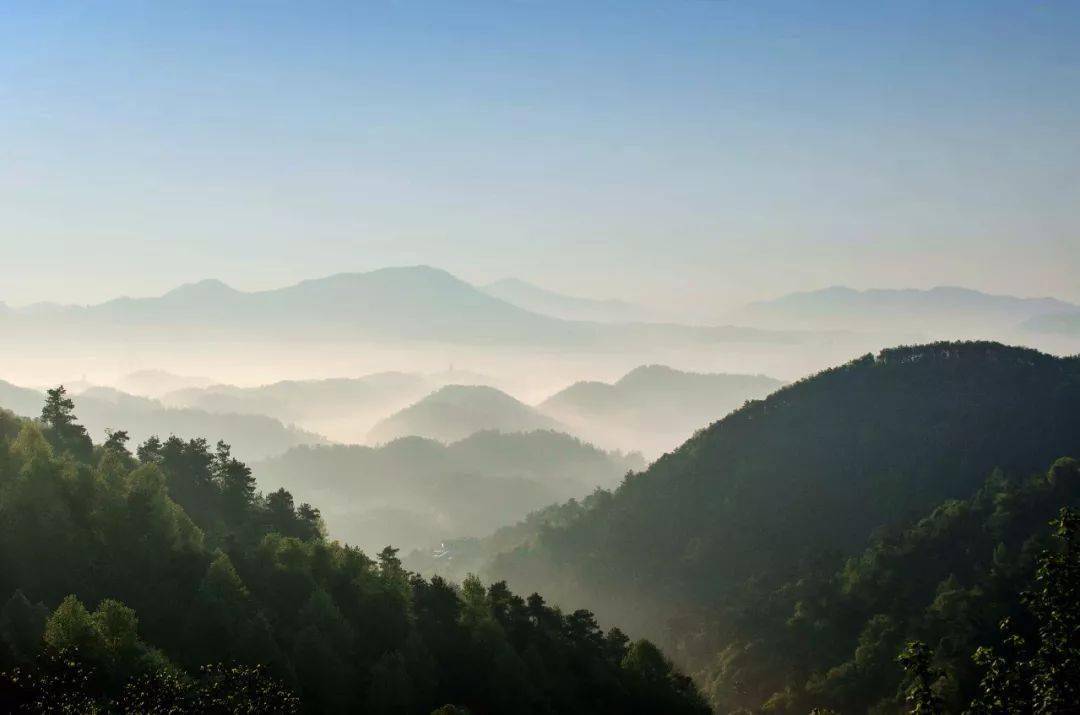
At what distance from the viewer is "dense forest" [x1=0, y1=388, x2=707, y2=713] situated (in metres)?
55.2

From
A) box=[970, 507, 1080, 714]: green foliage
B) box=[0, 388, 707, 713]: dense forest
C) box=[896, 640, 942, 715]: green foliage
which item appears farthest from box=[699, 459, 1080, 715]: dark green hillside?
box=[896, 640, 942, 715]: green foliage

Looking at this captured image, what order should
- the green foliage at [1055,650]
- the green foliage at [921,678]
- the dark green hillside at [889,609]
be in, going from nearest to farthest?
1. the green foliage at [1055,650]
2. the green foliage at [921,678]
3. the dark green hillside at [889,609]

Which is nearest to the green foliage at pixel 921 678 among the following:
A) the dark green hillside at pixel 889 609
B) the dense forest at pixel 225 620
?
the dense forest at pixel 225 620

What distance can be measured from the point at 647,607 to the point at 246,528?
10655 cm

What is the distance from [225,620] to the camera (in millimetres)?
69375

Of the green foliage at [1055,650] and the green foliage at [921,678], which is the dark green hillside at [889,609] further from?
the green foliage at [921,678]

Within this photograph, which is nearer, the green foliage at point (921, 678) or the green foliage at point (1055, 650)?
the green foliage at point (1055, 650)

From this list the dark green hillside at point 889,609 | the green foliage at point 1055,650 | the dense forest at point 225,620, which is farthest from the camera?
the dark green hillside at point 889,609

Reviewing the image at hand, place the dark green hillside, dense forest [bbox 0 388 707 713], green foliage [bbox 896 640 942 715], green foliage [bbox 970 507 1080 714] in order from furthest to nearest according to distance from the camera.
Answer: the dark green hillside
dense forest [bbox 0 388 707 713]
green foliage [bbox 896 640 942 715]
green foliage [bbox 970 507 1080 714]

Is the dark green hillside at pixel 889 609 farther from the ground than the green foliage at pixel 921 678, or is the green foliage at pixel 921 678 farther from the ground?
the green foliage at pixel 921 678

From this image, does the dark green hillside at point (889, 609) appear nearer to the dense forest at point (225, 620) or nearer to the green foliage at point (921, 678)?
the dense forest at point (225, 620)

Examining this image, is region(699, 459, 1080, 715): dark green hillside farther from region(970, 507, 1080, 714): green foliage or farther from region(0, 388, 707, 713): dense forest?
region(970, 507, 1080, 714): green foliage

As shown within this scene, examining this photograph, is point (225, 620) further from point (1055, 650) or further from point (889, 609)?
point (889, 609)

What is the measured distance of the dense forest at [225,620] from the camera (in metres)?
55.2
